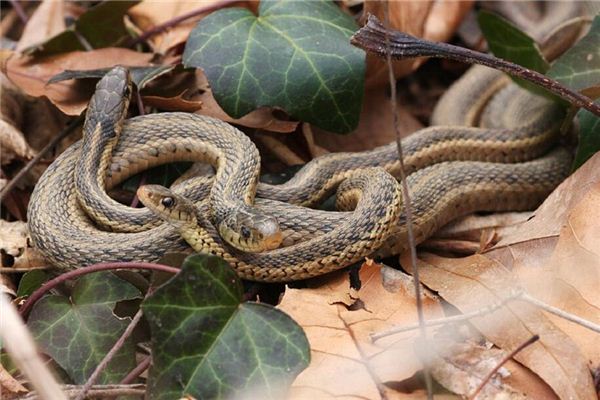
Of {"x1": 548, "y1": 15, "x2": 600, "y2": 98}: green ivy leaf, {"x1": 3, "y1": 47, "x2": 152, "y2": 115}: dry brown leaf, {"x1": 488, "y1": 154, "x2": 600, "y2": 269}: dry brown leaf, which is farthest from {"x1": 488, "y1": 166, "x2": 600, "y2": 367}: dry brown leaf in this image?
{"x1": 3, "y1": 47, "x2": 152, "y2": 115}: dry brown leaf

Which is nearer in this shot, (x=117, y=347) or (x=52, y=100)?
(x=117, y=347)

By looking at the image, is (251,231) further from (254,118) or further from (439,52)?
(439,52)

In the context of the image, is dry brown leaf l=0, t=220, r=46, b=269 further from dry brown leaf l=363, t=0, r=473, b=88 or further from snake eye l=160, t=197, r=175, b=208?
dry brown leaf l=363, t=0, r=473, b=88

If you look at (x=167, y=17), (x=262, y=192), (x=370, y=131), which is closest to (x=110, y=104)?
(x=262, y=192)

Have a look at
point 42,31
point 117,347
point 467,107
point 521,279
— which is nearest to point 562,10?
point 467,107

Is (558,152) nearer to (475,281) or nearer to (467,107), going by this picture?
(467,107)
